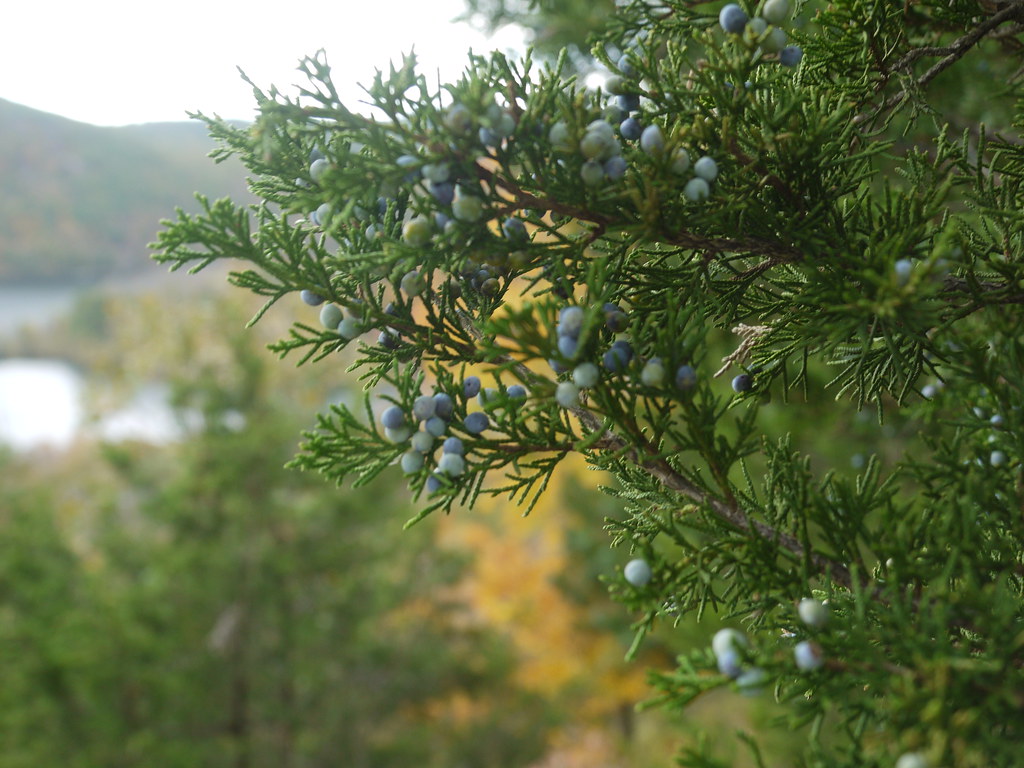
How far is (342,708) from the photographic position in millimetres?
10047

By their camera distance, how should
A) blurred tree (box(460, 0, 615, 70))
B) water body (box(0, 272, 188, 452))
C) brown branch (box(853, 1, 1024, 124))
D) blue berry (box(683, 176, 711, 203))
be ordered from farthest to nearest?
water body (box(0, 272, 188, 452)) < blurred tree (box(460, 0, 615, 70)) < brown branch (box(853, 1, 1024, 124)) < blue berry (box(683, 176, 711, 203))

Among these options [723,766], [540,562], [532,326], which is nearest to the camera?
[723,766]

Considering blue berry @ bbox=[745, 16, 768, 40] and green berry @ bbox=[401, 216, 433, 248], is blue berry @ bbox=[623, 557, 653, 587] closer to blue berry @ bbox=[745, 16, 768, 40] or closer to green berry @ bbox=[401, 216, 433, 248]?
green berry @ bbox=[401, 216, 433, 248]

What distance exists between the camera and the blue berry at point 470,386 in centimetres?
136

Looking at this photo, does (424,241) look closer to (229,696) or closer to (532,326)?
(532,326)

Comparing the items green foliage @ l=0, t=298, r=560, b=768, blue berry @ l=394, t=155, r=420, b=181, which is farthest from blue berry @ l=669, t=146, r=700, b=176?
green foliage @ l=0, t=298, r=560, b=768

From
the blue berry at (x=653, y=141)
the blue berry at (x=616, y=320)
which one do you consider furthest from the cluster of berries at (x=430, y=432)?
the blue berry at (x=653, y=141)

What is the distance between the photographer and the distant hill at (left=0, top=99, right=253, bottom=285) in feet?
72.3

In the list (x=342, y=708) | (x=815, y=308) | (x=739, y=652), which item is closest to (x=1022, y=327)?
(x=815, y=308)

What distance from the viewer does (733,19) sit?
1299 millimetres

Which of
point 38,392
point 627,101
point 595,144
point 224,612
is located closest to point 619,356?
point 595,144

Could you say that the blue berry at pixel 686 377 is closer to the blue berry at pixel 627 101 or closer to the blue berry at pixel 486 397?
the blue berry at pixel 486 397

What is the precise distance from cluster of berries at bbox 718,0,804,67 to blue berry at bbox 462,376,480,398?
84 centimetres

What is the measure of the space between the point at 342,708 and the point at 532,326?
10606 mm
